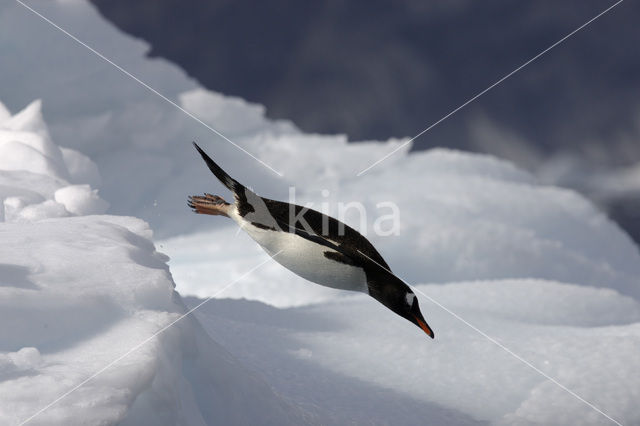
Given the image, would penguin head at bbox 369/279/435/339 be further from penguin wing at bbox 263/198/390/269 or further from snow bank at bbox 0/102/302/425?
snow bank at bbox 0/102/302/425

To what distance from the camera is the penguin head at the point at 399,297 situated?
1.69 metres

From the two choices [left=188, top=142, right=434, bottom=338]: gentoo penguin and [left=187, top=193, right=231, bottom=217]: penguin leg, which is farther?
[left=187, top=193, right=231, bottom=217]: penguin leg

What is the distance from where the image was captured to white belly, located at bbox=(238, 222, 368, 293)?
5.23ft

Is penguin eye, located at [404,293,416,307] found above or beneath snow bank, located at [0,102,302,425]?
above

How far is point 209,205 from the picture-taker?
1.86m

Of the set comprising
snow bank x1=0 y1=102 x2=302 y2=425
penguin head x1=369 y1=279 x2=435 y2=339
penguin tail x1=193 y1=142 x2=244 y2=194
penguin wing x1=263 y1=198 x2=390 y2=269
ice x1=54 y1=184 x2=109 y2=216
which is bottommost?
snow bank x1=0 y1=102 x2=302 y2=425

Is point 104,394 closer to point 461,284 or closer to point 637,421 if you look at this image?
point 637,421

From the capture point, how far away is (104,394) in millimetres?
1365

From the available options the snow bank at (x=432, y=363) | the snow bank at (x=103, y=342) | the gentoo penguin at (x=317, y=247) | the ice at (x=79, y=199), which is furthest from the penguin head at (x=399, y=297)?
the ice at (x=79, y=199)

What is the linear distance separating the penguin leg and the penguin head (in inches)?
20.6

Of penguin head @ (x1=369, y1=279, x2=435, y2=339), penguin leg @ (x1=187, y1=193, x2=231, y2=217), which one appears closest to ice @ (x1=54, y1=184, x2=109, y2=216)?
penguin leg @ (x1=187, y1=193, x2=231, y2=217)

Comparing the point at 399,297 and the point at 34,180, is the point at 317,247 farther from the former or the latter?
the point at 34,180

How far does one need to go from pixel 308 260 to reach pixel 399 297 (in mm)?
303

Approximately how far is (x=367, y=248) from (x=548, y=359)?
2.28m
